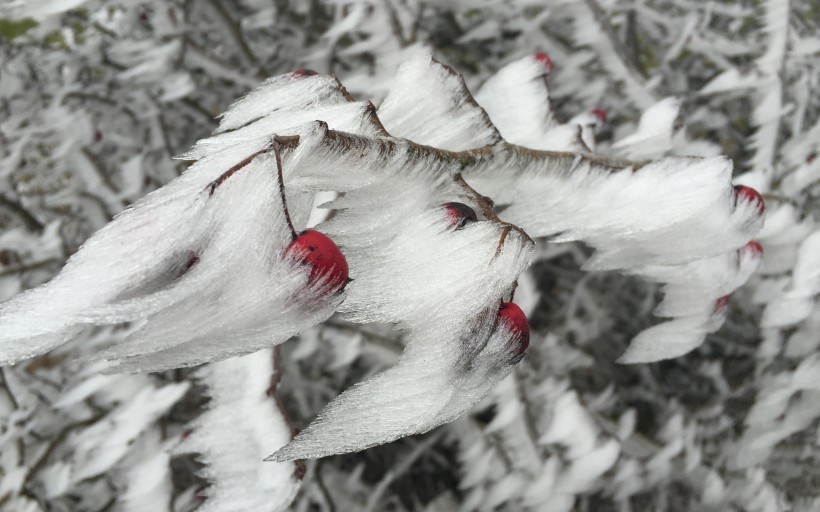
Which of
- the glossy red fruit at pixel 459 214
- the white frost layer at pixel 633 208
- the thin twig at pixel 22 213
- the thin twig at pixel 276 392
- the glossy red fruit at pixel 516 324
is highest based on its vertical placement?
the glossy red fruit at pixel 459 214

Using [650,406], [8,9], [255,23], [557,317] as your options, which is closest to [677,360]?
[650,406]

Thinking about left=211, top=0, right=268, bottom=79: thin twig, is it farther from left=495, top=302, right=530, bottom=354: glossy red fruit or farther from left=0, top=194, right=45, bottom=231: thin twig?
left=495, top=302, right=530, bottom=354: glossy red fruit

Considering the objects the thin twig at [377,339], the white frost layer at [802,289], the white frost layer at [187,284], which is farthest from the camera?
the thin twig at [377,339]

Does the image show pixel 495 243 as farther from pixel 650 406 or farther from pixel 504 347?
pixel 650 406

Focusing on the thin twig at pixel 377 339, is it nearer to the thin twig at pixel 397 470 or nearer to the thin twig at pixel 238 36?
the thin twig at pixel 397 470

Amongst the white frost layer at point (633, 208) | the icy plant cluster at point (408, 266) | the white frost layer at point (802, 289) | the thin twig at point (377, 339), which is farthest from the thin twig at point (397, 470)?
the white frost layer at point (633, 208)

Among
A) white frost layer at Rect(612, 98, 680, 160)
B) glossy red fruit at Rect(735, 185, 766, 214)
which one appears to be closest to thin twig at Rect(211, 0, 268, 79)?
white frost layer at Rect(612, 98, 680, 160)
